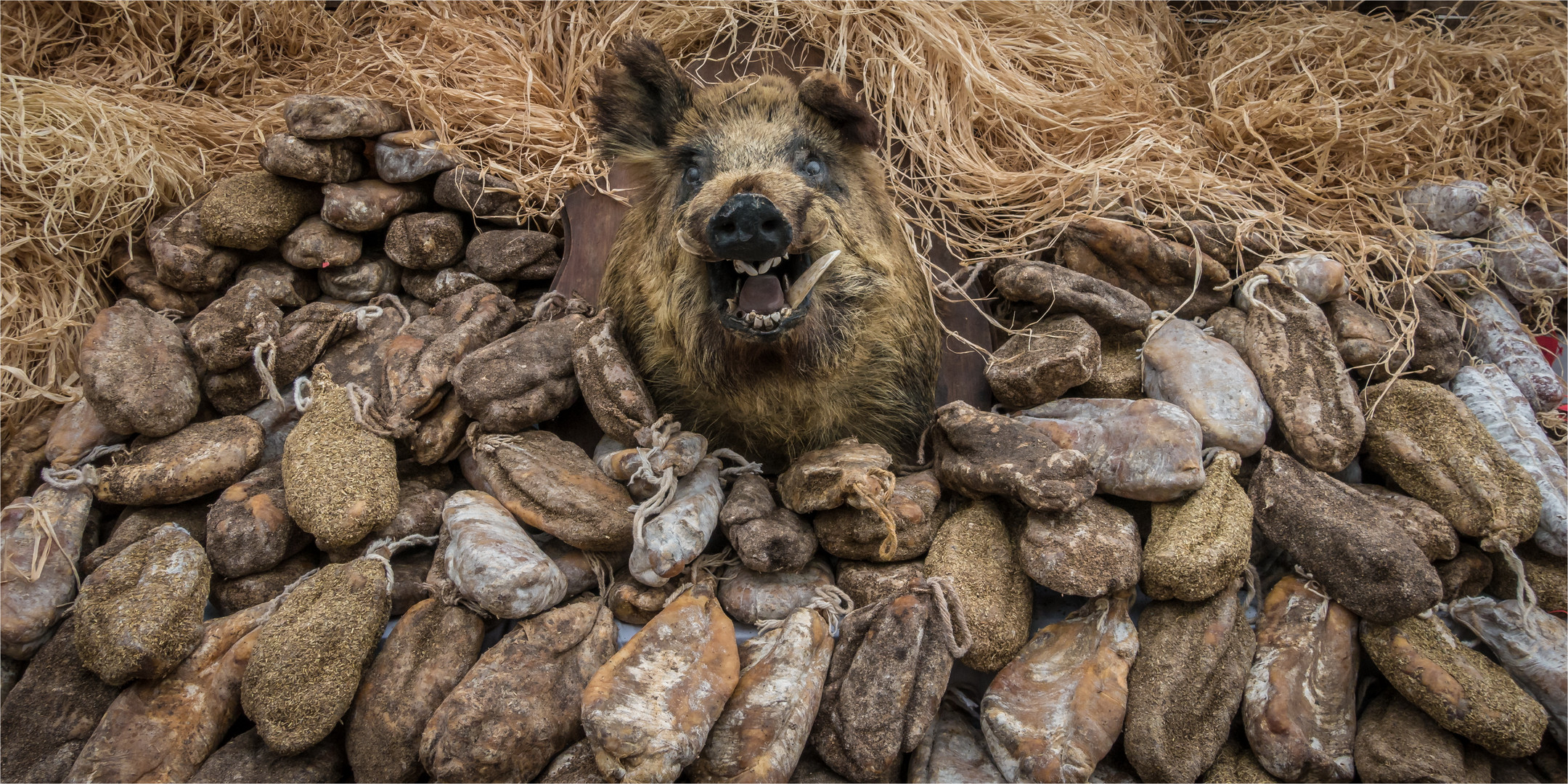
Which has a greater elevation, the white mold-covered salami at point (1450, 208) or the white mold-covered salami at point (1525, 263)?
the white mold-covered salami at point (1450, 208)

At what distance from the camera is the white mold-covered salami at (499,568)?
4.85 ft

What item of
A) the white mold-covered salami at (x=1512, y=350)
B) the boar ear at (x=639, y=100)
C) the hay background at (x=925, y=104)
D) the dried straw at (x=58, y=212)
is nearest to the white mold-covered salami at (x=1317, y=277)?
the hay background at (x=925, y=104)

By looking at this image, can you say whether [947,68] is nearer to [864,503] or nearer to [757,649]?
[864,503]

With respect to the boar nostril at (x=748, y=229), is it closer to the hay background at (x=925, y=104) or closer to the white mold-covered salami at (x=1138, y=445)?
the white mold-covered salami at (x=1138, y=445)

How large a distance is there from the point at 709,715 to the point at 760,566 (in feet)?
1.01

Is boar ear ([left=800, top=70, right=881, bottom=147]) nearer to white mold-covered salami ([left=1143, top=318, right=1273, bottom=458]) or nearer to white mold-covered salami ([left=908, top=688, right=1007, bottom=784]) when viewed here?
white mold-covered salami ([left=1143, top=318, right=1273, bottom=458])

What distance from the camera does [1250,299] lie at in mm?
1908

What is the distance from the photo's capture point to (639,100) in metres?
1.92

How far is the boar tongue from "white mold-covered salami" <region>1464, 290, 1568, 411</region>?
6.20ft

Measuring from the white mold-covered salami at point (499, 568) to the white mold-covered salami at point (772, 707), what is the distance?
16.8 inches

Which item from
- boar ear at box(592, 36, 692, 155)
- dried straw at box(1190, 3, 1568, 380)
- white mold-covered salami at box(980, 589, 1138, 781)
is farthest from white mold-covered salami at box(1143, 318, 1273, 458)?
boar ear at box(592, 36, 692, 155)

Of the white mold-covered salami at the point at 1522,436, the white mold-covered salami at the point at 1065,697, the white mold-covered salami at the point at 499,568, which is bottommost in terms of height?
the white mold-covered salami at the point at 1065,697

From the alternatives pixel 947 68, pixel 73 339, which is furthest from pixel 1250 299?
Result: pixel 73 339

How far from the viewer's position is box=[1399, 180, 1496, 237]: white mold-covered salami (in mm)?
2189
